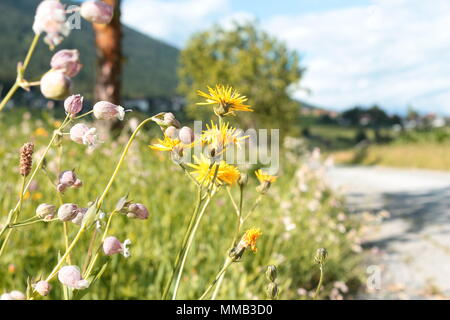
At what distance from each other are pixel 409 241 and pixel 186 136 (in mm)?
5033

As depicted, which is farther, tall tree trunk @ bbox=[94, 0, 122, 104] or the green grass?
tall tree trunk @ bbox=[94, 0, 122, 104]

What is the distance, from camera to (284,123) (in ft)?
66.2

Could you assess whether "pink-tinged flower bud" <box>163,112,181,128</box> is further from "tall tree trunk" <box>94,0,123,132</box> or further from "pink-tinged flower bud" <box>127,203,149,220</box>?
"tall tree trunk" <box>94,0,123,132</box>

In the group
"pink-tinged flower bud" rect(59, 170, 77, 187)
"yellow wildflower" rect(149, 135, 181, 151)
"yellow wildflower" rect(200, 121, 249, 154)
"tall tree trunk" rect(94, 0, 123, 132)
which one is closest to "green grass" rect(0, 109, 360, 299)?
"pink-tinged flower bud" rect(59, 170, 77, 187)

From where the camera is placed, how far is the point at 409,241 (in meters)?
5.29

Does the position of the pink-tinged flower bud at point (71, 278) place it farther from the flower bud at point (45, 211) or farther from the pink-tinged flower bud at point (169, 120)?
the pink-tinged flower bud at point (169, 120)

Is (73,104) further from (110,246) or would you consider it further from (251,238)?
(251,238)

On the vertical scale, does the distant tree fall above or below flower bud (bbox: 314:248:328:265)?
above

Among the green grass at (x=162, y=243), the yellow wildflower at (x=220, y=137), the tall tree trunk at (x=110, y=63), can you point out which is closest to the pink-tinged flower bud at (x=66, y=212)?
the yellow wildflower at (x=220, y=137)

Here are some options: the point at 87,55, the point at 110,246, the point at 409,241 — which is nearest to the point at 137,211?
the point at 110,246

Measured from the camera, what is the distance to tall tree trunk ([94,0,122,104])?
759cm

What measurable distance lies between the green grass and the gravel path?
333 mm

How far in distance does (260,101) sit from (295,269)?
1710cm

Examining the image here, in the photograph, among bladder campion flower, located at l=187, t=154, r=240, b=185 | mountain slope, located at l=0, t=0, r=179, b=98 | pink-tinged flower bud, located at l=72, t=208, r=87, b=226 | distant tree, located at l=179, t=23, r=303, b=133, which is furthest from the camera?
mountain slope, located at l=0, t=0, r=179, b=98
